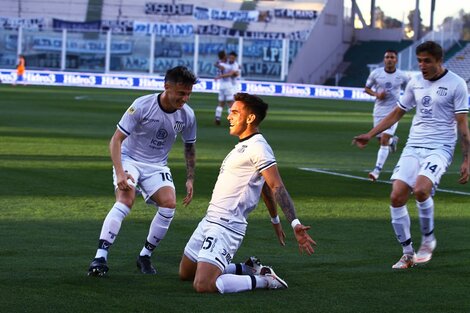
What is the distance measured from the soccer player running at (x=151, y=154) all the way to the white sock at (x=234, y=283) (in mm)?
1086

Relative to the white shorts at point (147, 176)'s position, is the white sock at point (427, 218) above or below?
below

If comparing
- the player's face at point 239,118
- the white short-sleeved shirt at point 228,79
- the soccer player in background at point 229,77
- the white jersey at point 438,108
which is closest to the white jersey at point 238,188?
the player's face at point 239,118

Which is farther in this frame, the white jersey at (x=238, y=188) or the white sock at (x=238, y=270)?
the white sock at (x=238, y=270)

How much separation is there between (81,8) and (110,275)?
232ft

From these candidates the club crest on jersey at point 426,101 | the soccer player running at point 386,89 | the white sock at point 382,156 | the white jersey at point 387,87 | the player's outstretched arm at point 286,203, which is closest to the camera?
the player's outstretched arm at point 286,203

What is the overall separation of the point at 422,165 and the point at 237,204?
8.05 ft

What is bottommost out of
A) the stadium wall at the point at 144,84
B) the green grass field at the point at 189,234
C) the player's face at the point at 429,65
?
the stadium wall at the point at 144,84

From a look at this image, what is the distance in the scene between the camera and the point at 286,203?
9.17m

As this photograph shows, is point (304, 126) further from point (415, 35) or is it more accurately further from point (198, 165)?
point (415, 35)

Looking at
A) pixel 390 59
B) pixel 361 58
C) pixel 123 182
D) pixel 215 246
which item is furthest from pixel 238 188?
pixel 361 58

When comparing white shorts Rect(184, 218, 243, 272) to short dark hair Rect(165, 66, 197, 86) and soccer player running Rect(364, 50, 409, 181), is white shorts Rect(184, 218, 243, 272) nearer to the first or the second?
short dark hair Rect(165, 66, 197, 86)

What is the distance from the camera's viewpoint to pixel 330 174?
68.2ft

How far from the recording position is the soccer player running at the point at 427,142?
11203 millimetres

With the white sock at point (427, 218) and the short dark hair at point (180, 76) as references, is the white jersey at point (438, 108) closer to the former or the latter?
the white sock at point (427, 218)
